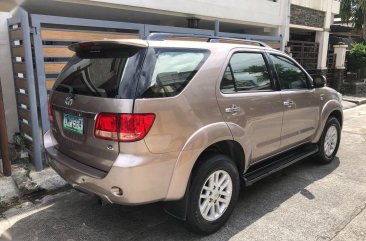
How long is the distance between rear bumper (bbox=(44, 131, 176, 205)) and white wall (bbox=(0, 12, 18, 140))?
3.17m

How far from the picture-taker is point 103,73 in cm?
292

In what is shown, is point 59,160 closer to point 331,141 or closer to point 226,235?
point 226,235

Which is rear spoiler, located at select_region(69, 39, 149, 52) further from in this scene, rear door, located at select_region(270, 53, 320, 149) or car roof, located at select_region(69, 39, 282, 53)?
rear door, located at select_region(270, 53, 320, 149)

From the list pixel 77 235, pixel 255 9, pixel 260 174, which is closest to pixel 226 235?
pixel 260 174

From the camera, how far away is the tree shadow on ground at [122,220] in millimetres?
3291

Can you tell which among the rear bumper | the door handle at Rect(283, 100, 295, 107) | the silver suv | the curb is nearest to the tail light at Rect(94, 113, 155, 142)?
the silver suv

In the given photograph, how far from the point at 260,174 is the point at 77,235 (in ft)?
6.46

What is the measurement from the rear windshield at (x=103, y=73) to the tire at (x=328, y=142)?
3.40 metres

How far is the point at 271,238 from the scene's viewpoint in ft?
10.7

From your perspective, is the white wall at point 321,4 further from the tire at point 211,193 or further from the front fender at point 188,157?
the front fender at point 188,157

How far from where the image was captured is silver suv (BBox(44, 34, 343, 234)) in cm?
268

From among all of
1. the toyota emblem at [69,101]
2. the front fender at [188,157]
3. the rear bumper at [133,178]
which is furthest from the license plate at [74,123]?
the front fender at [188,157]

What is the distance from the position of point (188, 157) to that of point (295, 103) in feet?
6.62

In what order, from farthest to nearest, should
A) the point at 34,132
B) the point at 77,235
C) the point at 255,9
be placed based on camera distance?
the point at 255,9 < the point at 34,132 < the point at 77,235
